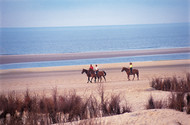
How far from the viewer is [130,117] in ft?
27.4

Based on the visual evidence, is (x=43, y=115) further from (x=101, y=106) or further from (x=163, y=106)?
(x=163, y=106)

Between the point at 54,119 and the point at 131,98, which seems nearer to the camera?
the point at 54,119

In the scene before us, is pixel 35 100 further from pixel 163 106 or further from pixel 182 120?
A: pixel 182 120

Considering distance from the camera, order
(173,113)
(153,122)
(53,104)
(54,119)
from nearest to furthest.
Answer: (153,122), (173,113), (54,119), (53,104)

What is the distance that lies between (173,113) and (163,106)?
3.67ft

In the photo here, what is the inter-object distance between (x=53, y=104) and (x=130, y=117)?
2.85m

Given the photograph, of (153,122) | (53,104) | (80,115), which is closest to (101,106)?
(80,115)

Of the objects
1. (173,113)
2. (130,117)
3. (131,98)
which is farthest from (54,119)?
(131,98)

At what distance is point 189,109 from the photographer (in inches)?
346

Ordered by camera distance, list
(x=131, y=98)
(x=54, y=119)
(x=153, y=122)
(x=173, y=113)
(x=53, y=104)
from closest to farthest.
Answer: (x=153, y=122) → (x=173, y=113) → (x=54, y=119) → (x=53, y=104) → (x=131, y=98)

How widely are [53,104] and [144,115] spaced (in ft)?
10.4

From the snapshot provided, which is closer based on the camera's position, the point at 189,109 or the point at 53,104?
the point at 189,109

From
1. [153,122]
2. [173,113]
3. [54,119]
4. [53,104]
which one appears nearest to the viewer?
[153,122]

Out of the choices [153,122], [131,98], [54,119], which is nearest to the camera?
[153,122]
